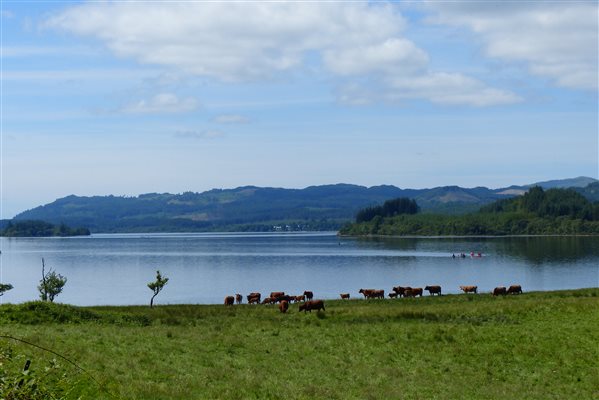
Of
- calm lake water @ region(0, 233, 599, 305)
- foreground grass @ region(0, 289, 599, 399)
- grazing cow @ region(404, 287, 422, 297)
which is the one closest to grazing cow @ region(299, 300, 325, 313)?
foreground grass @ region(0, 289, 599, 399)

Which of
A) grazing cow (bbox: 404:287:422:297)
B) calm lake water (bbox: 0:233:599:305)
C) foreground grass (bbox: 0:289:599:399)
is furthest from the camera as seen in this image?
calm lake water (bbox: 0:233:599:305)

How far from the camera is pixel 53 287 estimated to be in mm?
81438

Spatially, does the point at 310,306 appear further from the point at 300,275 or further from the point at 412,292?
the point at 300,275

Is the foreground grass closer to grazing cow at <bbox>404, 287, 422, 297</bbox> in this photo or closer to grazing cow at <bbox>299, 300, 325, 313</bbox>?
grazing cow at <bbox>299, 300, 325, 313</bbox>

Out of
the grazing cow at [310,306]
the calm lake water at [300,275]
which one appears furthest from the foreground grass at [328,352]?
the calm lake water at [300,275]

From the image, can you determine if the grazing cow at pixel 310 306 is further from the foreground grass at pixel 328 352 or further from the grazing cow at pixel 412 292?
the grazing cow at pixel 412 292

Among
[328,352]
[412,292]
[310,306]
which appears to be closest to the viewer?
[328,352]

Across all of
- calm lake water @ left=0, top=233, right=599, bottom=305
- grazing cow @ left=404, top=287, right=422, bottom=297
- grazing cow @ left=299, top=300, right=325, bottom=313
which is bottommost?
calm lake water @ left=0, top=233, right=599, bottom=305

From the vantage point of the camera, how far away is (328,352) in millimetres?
33344

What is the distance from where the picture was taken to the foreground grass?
24.4m

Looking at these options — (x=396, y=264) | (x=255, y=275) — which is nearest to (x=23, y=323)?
(x=255, y=275)

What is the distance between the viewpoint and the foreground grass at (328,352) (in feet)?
80.2

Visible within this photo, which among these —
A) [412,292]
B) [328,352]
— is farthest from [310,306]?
[412,292]

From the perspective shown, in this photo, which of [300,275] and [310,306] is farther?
[300,275]
